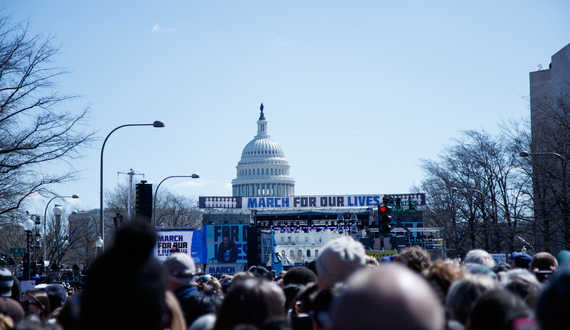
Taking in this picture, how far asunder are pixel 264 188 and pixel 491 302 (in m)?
157

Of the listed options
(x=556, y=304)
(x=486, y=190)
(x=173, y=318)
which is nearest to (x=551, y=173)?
(x=486, y=190)

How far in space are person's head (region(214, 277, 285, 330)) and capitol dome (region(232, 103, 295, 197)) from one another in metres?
154

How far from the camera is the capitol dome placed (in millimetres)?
160375

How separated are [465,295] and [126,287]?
8.26ft

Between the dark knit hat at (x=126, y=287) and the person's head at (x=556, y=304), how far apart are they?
192 centimetres

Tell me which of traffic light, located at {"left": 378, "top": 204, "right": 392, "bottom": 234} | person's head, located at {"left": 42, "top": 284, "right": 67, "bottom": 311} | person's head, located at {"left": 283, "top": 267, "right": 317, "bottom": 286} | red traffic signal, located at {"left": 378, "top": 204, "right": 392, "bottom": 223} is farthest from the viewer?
red traffic signal, located at {"left": 378, "top": 204, "right": 392, "bottom": 223}

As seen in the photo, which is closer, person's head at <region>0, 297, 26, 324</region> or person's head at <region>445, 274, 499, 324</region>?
person's head at <region>445, 274, 499, 324</region>

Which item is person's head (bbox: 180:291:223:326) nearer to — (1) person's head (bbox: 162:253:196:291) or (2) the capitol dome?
(1) person's head (bbox: 162:253:196:291)

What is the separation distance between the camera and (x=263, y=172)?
530 ft

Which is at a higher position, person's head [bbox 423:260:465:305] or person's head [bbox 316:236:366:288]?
person's head [bbox 316:236:366:288]

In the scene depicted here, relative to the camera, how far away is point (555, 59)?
5028 cm

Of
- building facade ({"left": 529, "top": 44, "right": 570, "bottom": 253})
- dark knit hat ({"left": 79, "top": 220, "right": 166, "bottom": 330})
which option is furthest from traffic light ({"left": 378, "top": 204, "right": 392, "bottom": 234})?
dark knit hat ({"left": 79, "top": 220, "right": 166, "bottom": 330})

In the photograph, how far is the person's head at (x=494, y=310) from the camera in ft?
12.1

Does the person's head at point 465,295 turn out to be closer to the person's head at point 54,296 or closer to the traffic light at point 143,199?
the person's head at point 54,296
